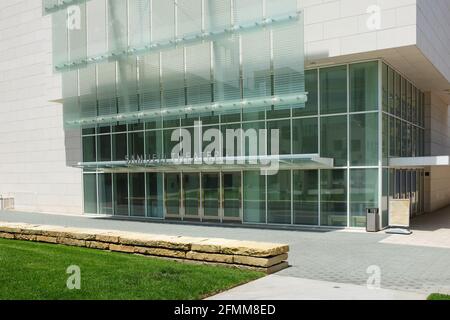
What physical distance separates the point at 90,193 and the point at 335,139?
16.1m

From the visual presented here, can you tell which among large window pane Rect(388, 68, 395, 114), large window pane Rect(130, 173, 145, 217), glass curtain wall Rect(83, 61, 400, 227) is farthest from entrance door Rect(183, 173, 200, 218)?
large window pane Rect(388, 68, 395, 114)

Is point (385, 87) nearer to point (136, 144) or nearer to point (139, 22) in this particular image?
point (139, 22)

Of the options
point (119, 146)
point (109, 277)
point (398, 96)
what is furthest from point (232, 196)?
point (109, 277)

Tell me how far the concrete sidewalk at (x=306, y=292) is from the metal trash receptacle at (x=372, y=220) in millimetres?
9062

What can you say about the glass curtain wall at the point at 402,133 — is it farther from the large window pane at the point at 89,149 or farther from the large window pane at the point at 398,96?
the large window pane at the point at 89,149

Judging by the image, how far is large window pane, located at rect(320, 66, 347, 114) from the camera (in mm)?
18453

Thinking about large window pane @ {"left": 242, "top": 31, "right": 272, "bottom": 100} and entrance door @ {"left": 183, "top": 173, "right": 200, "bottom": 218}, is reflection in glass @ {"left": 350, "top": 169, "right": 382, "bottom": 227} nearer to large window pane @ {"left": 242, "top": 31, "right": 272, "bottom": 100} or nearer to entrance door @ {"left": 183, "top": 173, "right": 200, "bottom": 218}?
large window pane @ {"left": 242, "top": 31, "right": 272, "bottom": 100}

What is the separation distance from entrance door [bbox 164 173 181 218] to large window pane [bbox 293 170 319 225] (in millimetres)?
6697

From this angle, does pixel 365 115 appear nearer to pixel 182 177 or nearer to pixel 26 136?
pixel 182 177

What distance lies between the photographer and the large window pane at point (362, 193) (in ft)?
58.5

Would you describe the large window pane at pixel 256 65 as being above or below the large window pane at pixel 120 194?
above

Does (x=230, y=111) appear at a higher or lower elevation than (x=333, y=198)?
higher

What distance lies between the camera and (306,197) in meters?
19.1

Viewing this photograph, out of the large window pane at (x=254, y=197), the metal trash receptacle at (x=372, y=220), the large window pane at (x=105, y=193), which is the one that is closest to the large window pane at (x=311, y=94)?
the large window pane at (x=254, y=197)
